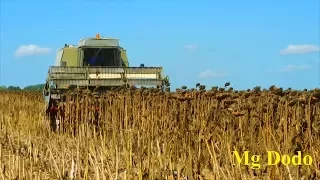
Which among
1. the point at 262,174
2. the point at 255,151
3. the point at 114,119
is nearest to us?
the point at 262,174

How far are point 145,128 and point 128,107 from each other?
1.60m

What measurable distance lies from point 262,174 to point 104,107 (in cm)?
705

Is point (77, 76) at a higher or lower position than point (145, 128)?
higher

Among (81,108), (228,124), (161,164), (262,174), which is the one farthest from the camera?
(81,108)

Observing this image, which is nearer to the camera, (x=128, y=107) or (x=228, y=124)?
(x=228, y=124)

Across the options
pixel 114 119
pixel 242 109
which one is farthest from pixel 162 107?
pixel 242 109

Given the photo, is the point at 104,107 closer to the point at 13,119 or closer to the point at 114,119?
the point at 114,119

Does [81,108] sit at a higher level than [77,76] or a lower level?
lower

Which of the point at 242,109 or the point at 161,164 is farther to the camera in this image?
the point at 242,109

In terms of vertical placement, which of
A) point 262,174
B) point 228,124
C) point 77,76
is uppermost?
point 77,76

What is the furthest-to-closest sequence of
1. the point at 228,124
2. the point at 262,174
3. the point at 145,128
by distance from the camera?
the point at 145,128 < the point at 228,124 < the point at 262,174

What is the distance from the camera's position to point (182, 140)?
803 centimetres

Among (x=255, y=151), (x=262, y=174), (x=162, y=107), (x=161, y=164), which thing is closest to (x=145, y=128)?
(x=162, y=107)

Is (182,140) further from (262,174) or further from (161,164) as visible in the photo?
(262,174)
